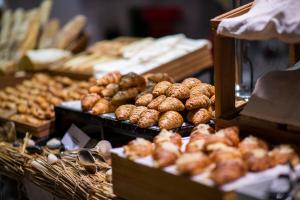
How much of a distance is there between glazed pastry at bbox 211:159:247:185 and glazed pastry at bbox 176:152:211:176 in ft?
0.23

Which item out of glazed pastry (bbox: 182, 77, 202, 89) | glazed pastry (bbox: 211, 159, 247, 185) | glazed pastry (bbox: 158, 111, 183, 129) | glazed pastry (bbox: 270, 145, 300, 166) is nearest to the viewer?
glazed pastry (bbox: 211, 159, 247, 185)

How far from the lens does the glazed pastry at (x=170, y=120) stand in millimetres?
2457

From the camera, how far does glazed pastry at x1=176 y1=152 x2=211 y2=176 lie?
5.90 feet

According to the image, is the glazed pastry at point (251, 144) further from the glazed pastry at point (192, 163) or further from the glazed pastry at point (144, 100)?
the glazed pastry at point (144, 100)

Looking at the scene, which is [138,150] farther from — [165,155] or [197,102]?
[197,102]

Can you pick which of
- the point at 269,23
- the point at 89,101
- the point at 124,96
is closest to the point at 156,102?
the point at 124,96

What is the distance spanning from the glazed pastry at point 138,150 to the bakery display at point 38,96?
42.0 inches

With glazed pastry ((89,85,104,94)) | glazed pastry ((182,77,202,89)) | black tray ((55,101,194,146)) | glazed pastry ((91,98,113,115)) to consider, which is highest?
glazed pastry ((182,77,202,89))

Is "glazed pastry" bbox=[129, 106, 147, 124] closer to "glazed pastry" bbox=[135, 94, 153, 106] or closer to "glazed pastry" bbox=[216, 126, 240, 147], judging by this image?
"glazed pastry" bbox=[135, 94, 153, 106]

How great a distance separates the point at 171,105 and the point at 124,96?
481mm

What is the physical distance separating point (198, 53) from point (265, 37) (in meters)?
2.06

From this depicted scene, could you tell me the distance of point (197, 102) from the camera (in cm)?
251

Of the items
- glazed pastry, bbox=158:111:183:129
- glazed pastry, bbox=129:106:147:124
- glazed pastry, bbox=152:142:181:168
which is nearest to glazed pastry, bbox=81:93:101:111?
glazed pastry, bbox=129:106:147:124

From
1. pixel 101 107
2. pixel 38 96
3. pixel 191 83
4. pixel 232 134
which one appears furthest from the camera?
pixel 38 96
